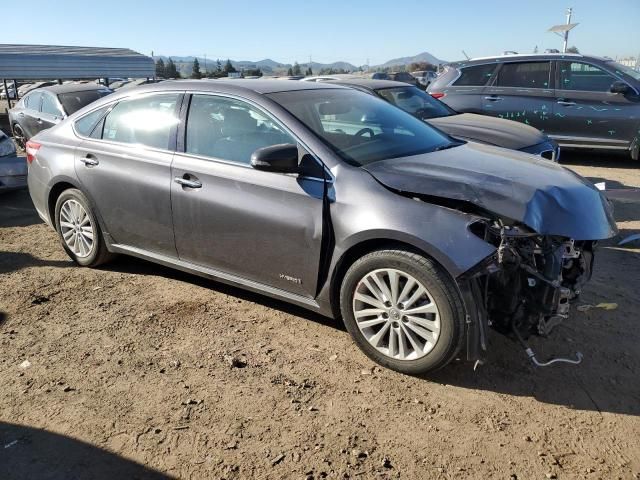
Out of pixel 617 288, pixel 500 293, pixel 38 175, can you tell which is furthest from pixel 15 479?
pixel 617 288

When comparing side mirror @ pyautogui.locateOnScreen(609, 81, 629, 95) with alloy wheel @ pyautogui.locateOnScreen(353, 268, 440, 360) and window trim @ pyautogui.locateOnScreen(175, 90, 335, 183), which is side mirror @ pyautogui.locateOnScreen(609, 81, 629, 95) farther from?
alloy wheel @ pyautogui.locateOnScreen(353, 268, 440, 360)

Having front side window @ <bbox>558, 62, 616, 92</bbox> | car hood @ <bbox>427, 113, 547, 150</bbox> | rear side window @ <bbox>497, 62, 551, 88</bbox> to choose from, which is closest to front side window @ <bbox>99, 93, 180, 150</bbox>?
car hood @ <bbox>427, 113, 547, 150</bbox>

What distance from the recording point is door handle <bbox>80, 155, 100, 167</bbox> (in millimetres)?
4609

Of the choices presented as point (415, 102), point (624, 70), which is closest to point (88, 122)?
point (415, 102)

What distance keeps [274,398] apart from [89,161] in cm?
279

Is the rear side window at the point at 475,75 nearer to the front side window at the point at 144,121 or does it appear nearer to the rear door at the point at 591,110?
the rear door at the point at 591,110

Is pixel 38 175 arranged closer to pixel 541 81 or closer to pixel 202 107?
pixel 202 107

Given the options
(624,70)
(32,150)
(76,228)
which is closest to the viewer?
(76,228)

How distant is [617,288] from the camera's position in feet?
14.5

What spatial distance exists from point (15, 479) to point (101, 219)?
8.48 feet

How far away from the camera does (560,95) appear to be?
30.8ft

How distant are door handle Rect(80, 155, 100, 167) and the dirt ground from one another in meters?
1.10

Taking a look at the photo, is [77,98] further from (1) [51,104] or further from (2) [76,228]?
(2) [76,228]

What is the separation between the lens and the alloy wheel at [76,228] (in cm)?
487
